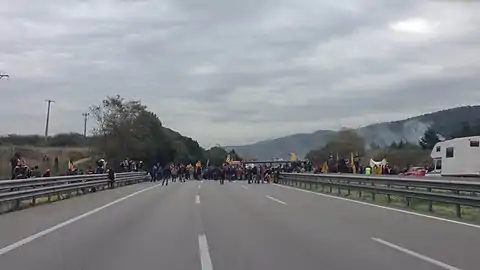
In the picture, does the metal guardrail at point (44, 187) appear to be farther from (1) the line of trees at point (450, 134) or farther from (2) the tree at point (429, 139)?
(2) the tree at point (429, 139)

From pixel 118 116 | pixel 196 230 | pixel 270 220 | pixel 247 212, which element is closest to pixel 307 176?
pixel 247 212

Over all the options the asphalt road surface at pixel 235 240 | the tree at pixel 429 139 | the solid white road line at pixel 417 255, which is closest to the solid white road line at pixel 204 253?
the asphalt road surface at pixel 235 240

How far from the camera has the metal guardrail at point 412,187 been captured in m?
19.5

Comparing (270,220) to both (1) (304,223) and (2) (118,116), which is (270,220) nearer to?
(1) (304,223)

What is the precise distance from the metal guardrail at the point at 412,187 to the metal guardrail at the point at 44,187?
41.0 ft

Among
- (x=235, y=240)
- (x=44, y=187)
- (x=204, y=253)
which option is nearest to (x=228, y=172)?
(x=44, y=187)

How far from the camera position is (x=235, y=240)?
46.3 feet

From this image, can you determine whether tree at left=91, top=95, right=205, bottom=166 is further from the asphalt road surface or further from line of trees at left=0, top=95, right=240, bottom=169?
the asphalt road surface

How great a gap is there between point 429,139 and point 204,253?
106 m

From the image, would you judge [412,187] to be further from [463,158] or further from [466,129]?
[466,129]

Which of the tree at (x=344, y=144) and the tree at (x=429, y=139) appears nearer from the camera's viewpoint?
the tree at (x=429, y=139)

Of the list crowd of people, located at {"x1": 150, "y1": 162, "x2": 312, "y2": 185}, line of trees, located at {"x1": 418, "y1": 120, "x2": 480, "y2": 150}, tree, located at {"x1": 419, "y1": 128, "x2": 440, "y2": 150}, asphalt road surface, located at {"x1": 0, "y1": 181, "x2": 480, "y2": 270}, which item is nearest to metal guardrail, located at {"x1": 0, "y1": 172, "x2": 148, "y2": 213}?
asphalt road surface, located at {"x1": 0, "y1": 181, "x2": 480, "y2": 270}

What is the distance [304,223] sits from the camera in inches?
704

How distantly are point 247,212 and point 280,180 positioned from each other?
3721 cm
